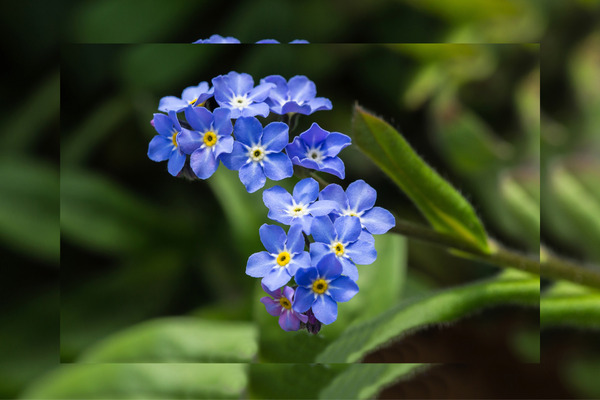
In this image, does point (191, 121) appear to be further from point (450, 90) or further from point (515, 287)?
point (450, 90)

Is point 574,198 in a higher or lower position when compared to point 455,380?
higher

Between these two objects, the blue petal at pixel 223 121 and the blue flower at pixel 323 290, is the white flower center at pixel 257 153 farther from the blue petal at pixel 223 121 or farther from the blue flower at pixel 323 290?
the blue flower at pixel 323 290

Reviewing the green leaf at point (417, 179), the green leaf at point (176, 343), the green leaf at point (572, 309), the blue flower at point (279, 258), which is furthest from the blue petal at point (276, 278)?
the green leaf at point (572, 309)

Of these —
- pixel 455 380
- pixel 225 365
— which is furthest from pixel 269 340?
pixel 455 380

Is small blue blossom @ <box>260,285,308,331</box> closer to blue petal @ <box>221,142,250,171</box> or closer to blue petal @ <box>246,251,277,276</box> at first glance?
blue petal @ <box>246,251,277,276</box>

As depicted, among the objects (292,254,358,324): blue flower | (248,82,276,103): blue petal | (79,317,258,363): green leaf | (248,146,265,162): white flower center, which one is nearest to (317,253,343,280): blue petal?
(292,254,358,324): blue flower
